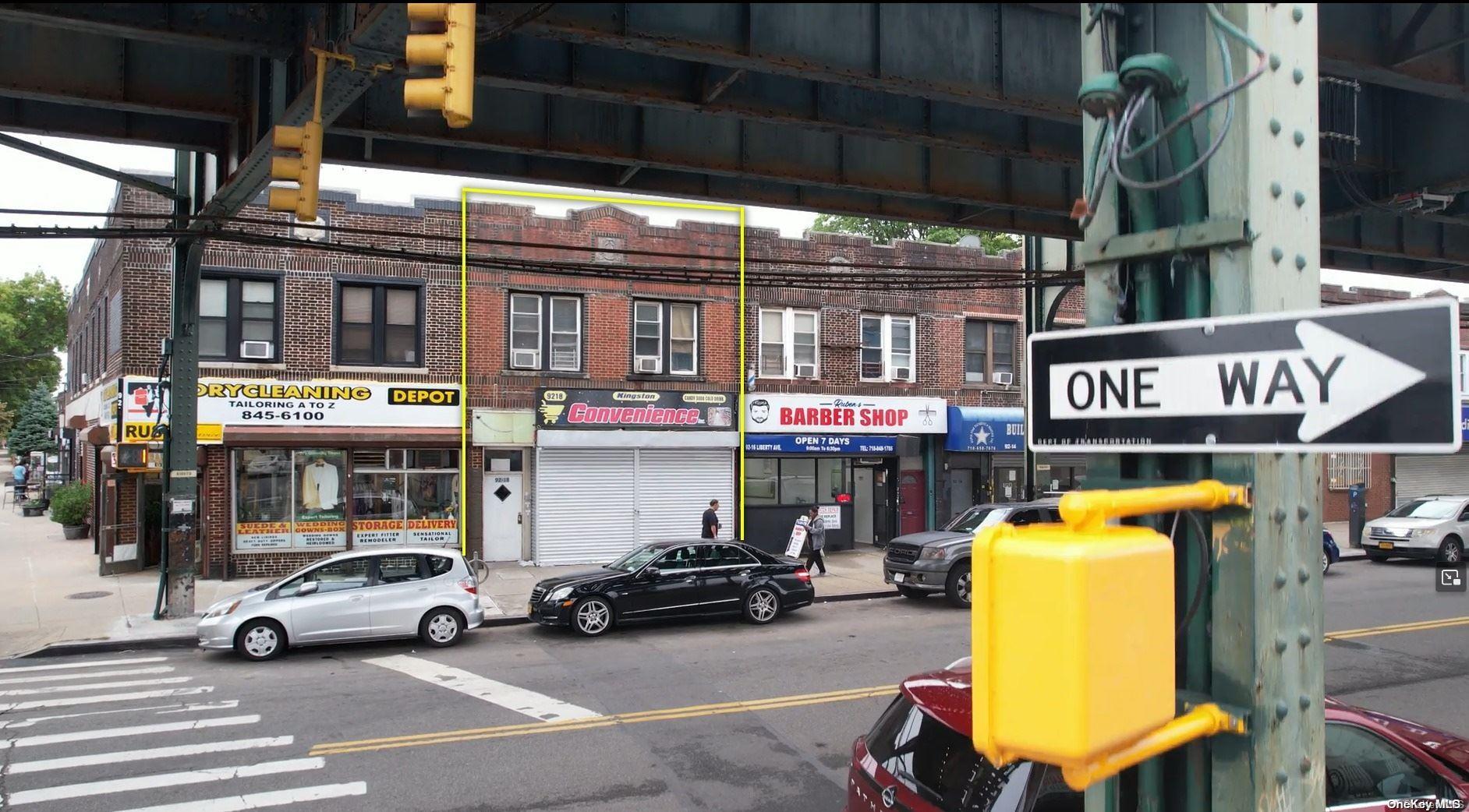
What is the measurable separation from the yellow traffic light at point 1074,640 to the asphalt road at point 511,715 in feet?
19.3

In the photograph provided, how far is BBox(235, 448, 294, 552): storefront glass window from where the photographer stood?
19.0m

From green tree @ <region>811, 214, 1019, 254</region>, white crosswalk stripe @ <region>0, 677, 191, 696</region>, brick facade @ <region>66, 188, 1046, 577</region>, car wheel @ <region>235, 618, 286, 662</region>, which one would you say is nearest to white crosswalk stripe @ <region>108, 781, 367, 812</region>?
white crosswalk stripe @ <region>0, 677, 191, 696</region>

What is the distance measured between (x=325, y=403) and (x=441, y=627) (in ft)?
26.2

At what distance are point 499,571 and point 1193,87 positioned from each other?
1886 cm

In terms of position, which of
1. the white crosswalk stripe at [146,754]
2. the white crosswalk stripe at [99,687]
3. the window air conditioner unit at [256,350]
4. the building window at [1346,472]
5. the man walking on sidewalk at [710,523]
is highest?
the window air conditioner unit at [256,350]

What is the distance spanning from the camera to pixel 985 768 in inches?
183

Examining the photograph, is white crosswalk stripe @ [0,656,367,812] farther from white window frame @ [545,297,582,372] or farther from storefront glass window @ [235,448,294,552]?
white window frame @ [545,297,582,372]

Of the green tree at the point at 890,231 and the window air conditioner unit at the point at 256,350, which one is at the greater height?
the green tree at the point at 890,231

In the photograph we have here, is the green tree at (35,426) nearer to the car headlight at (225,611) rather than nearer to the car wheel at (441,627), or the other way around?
the car headlight at (225,611)

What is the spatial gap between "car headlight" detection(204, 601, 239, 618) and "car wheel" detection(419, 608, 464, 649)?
2.38 meters

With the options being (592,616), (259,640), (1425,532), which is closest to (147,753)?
(259,640)

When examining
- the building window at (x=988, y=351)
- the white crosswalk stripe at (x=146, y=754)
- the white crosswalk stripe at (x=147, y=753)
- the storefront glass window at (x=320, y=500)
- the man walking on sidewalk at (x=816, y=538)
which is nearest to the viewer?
the white crosswalk stripe at (x=147, y=753)

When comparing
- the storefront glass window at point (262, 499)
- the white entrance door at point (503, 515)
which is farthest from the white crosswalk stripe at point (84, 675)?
the white entrance door at point (503, 515)

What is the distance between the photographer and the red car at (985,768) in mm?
4523
